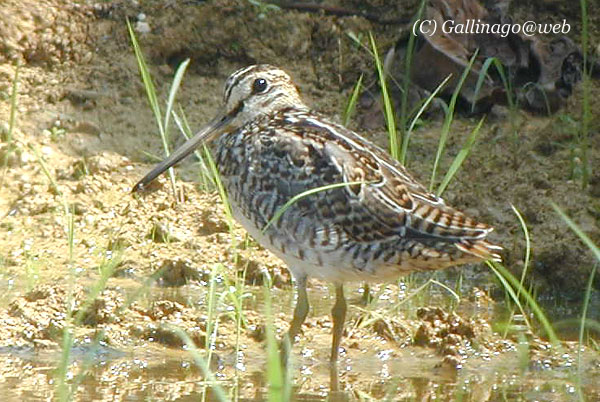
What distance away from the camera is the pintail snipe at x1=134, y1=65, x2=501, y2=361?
5633 millimetres

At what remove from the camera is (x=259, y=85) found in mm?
6375

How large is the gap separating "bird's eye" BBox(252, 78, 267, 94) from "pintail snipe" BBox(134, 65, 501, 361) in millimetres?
293

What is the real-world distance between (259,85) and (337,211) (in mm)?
925

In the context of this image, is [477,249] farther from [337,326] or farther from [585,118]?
[585,118]

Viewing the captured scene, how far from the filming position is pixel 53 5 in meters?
8.31

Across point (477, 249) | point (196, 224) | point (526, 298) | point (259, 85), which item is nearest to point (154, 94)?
point (259, 85)

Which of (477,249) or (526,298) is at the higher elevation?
(477,249)

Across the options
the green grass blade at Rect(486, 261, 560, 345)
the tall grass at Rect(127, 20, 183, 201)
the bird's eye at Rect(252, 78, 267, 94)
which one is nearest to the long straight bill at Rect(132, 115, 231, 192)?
the tall grass at Rect(127, 20, 183, 201)

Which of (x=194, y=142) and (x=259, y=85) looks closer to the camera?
(x=259, y=85)

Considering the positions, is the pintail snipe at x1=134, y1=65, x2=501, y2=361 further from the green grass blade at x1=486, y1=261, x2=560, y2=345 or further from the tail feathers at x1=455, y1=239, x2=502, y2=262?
the green grass blade at x1=486, y1=261, x2=560, y2=345

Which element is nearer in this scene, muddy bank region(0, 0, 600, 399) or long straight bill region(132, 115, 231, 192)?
muddy bank region(0, 0, 600, 399)
